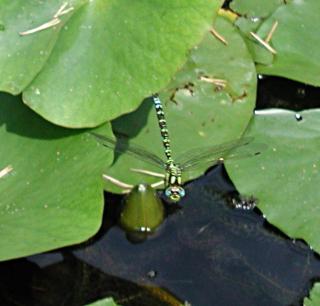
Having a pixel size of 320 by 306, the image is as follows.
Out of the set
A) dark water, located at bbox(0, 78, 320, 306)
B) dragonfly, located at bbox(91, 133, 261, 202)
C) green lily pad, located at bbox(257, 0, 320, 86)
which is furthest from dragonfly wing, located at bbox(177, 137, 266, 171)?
green lily pad, located at bbox(257, 0, 320, 86)

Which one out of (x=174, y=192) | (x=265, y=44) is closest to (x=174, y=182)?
(x=174, y=192)

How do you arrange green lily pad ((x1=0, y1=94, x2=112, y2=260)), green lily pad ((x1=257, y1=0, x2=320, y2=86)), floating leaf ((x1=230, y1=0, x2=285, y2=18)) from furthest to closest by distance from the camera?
1. floating leaf ((x1=230, y1=0, x2=285, y2=18))
2. green lily pad ((x1=257, y1=0, x2=320, y2=86))
3. green lily pad ((x1=0, y1=94, x2=112, y2=260))

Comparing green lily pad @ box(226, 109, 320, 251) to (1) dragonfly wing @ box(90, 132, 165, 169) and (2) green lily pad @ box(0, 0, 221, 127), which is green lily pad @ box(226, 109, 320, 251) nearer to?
(1) dragonfly wing @ box(90, 132, 165, 169)

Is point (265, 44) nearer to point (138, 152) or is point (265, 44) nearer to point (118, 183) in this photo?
point (138, 152)

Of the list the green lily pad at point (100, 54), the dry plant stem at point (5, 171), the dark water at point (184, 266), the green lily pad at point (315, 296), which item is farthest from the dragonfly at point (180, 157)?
the green lily pad at point (315, 296)

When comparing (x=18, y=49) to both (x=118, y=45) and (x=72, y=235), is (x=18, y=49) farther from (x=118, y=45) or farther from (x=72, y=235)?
(x=72, y=235)

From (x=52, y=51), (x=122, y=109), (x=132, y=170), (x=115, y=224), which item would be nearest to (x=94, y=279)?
(x=115, y=224)

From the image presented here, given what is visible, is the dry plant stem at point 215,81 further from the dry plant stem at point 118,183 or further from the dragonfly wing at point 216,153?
the dry plant stem at point 118,183
